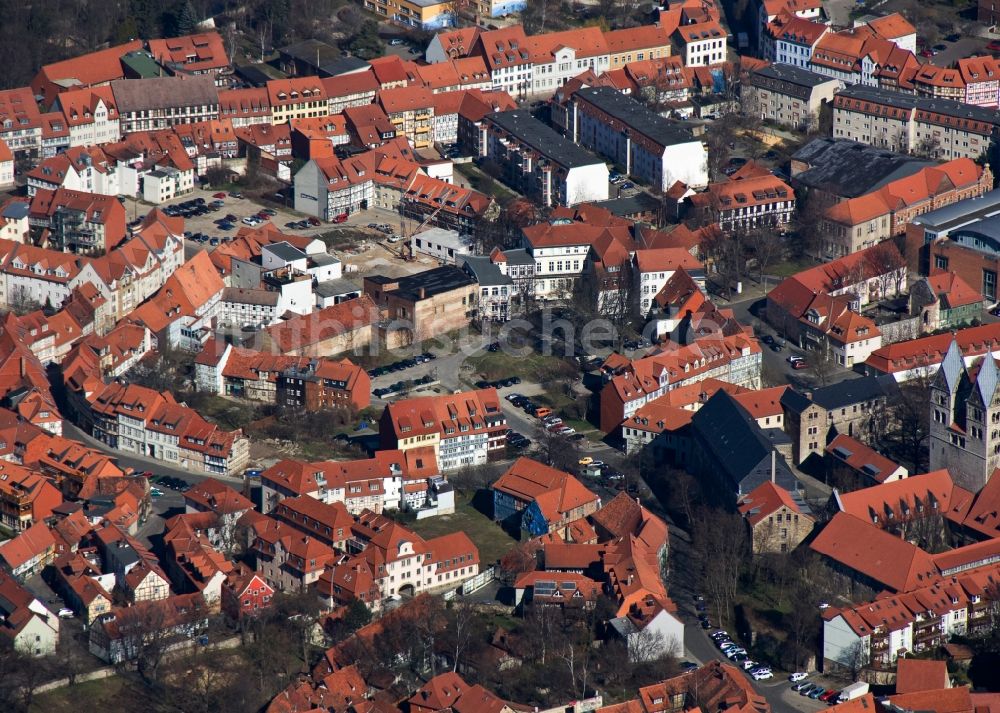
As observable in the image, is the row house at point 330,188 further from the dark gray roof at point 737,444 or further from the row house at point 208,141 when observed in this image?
the dark gray roof at point 737,444

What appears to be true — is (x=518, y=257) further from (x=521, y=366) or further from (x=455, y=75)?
(x=455, y=75)

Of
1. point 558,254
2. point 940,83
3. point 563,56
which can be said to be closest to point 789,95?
point 940,83

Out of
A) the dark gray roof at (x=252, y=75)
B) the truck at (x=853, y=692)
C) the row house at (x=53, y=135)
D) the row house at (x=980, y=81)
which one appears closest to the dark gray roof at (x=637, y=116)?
the row house at (x=980, y=81)

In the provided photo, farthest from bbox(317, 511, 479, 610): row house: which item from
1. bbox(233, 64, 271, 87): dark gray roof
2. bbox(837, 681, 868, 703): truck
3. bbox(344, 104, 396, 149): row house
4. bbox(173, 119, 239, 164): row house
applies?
bbox(233, 64, 271, 87): dark gray roof

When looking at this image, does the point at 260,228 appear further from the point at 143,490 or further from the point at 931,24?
the point at 931,24

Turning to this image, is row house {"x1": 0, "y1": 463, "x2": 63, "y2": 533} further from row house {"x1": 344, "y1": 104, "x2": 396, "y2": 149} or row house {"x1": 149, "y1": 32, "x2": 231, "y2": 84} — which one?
row house {"x1": 149, "y1": 32, "x2": 231, "y2": 84}

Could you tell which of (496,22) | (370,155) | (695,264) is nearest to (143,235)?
(370,155)

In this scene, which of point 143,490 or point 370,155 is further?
point 370,155
